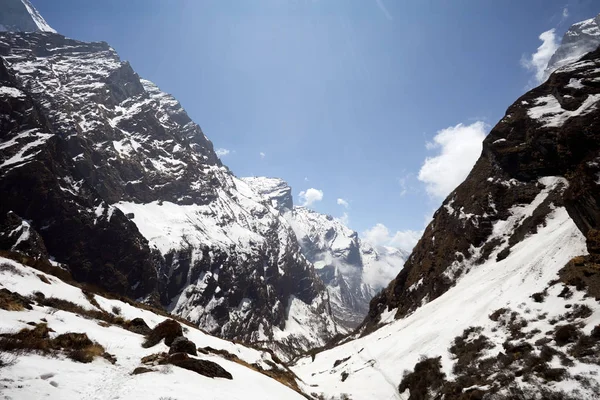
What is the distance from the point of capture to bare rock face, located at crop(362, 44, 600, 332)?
1991 inches

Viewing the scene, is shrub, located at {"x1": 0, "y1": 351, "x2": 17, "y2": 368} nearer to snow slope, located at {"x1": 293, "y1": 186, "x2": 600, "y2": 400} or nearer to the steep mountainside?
the steep mountainside

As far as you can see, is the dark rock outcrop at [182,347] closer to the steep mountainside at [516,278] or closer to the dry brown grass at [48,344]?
the dry brown grass at [48,344]

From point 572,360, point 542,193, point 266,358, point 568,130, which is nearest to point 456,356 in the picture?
point 572,360

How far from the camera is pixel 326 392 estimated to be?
33594 mm

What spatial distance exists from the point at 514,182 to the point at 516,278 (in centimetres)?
3625

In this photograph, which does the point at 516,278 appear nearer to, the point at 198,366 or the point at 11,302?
the point at 198,366

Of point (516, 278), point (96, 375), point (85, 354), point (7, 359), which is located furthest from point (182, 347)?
point (516, 278)

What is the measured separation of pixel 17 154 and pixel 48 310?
5476 inches

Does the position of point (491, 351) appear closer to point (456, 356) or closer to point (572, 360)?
point (456, 356)

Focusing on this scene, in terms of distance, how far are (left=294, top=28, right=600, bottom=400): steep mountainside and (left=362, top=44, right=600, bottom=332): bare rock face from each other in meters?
0.26

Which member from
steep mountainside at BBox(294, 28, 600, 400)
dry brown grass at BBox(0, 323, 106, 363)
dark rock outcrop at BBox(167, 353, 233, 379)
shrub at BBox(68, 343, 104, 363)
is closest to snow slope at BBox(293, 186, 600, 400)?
steep mountainside at BBox(294, 28, 600, 400)

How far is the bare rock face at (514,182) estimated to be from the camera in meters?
50.6

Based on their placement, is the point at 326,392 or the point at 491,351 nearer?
the point at 491,351

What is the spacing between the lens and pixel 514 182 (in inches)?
2398
